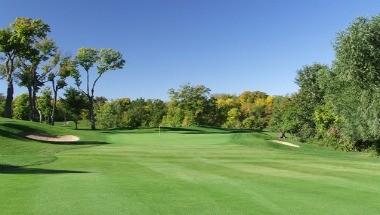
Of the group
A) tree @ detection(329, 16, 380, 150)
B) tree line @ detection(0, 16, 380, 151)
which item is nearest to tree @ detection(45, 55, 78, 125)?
tree line @ detection(0, 16, 380, 151)

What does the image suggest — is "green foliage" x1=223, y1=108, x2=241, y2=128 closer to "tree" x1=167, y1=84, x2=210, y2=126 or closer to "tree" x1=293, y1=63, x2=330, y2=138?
"tree" x1=167, y1=84, x2=210, y2=126

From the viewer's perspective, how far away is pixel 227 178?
56.9ft

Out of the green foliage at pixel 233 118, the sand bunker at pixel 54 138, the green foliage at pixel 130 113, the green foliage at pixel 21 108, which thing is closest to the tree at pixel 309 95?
the sand bunker at pixel 54 138

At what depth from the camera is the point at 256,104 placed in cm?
13875

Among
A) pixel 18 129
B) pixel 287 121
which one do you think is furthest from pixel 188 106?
pixel 18 129

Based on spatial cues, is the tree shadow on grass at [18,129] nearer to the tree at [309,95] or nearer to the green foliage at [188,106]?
the tree at [309,95]

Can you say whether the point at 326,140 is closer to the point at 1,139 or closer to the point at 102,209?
the point at 1,139

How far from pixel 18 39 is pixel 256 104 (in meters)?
84.3

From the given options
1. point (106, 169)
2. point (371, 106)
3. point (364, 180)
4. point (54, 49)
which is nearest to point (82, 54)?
point (54, 49)

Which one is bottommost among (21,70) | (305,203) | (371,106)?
(305,203)

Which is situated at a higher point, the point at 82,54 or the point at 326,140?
the point at 82,54

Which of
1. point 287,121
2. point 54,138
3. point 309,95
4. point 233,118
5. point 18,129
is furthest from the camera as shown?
point 233,118

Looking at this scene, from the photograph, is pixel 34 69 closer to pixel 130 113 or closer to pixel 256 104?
pixel 130 113

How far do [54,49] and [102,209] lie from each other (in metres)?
73.7
